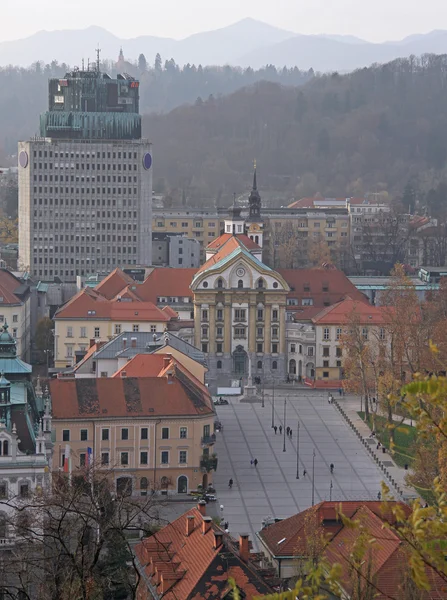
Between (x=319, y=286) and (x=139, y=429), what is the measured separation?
47.8 metres

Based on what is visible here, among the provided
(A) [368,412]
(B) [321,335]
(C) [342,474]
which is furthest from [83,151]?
(C) [342,474]

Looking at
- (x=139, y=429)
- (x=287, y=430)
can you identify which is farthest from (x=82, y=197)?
(x=139, y=429)

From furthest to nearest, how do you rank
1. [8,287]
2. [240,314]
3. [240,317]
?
[8,287], [240,317], [240,314]

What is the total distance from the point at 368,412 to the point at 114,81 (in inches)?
2599

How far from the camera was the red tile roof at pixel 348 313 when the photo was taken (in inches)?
4157

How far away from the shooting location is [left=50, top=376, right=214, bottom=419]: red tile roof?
71.9 m

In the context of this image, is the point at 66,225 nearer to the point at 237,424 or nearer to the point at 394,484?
the point at 237,424

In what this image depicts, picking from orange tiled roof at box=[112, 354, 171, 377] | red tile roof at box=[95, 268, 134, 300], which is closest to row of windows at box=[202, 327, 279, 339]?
red tile roof at box=[95, 268, 134, 300]

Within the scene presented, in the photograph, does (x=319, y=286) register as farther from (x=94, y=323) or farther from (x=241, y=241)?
(x=94, y=323)

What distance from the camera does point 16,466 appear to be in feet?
192

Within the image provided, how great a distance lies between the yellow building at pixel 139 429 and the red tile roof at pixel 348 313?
3217 cm

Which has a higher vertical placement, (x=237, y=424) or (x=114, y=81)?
(x=114, y=81)

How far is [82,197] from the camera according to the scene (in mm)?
137500

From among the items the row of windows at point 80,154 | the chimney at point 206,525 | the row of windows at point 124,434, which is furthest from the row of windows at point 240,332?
the chimney at point 206,525
